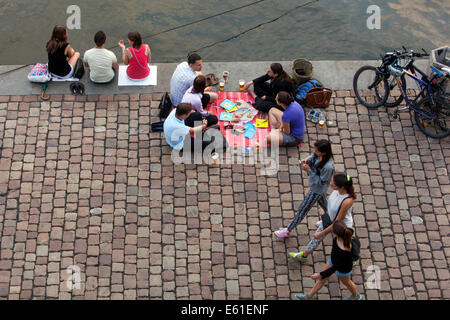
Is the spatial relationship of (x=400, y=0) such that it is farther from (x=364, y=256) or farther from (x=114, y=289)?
(x=114, y=289)

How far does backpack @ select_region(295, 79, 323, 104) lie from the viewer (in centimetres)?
1107

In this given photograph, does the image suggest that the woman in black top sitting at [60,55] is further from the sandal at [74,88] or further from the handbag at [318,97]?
the handbag at [318,97]

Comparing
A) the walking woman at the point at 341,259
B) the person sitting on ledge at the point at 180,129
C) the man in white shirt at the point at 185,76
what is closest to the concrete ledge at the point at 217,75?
the man in white shirt at the point at 185,76

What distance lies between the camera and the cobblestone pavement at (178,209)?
887cm

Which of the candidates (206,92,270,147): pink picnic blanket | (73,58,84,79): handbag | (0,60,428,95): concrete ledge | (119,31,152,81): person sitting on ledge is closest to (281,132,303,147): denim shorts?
(206,92,270,147): pink picnic blanket

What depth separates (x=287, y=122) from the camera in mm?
10078

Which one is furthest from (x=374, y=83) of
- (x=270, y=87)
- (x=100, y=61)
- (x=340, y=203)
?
(x=100, y=61)

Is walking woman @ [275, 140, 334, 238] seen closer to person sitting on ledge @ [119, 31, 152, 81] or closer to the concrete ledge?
the concrete ledge

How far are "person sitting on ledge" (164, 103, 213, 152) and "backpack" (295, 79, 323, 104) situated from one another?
2110 mm

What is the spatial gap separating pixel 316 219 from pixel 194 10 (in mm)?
6740

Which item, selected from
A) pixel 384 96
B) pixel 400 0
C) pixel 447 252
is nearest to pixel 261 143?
pixel 384 96

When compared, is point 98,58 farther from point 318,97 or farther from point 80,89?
point 318,97

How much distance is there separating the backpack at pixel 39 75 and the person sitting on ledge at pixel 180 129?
301 cm
